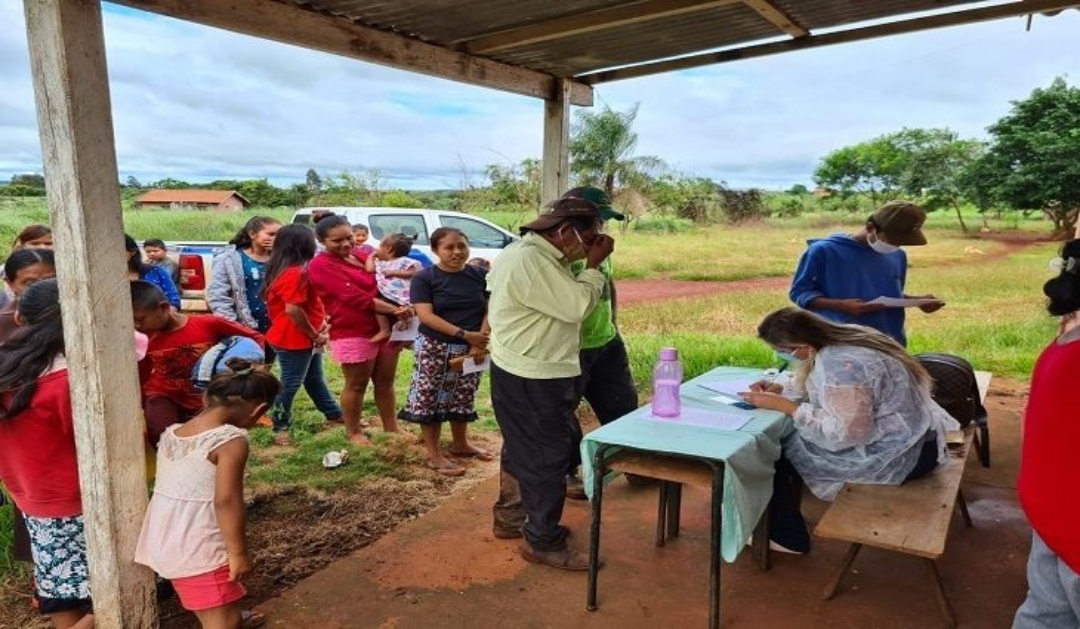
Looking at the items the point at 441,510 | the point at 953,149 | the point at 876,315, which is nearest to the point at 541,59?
the point at 876,315

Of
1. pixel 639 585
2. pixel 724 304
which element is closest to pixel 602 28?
pixel 639 585

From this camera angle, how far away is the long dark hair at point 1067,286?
1.70 m

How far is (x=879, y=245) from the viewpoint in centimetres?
384

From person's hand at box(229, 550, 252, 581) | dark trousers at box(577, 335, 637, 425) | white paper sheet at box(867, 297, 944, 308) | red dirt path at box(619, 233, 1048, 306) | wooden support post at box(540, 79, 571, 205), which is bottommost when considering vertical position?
red dirt path at box(619, 233, 1048, 306)

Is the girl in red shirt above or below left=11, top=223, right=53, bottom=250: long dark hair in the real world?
below

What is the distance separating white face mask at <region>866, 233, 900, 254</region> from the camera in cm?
382

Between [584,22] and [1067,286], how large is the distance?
7.81 ft

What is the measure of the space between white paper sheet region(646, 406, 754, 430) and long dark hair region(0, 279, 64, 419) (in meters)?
2.24

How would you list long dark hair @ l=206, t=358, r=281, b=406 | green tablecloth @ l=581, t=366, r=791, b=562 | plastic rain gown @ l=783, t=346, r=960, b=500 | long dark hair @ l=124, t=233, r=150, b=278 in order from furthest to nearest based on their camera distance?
long dark hair @ l=124, t=233, r=150, b=278 → plastic rain gown @ l=783, t=346, r=960, b=500 → green tablecloth @ l=581, t=366, r=791, b=562 → long dark hair @ l=206, t=358, r=281, b=406

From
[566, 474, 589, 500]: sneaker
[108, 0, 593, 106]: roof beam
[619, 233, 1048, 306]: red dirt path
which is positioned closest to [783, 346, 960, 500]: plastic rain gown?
[566, 474, 589, 500]: sneaker

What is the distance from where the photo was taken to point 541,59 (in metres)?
4.14

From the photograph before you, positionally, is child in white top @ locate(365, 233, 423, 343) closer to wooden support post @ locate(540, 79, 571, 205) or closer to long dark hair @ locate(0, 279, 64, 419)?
wooden support post @ locate(540, 79, 571, 205)

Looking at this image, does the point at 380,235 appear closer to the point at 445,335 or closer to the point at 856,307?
the point at 445,335

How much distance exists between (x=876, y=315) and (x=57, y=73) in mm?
3745
